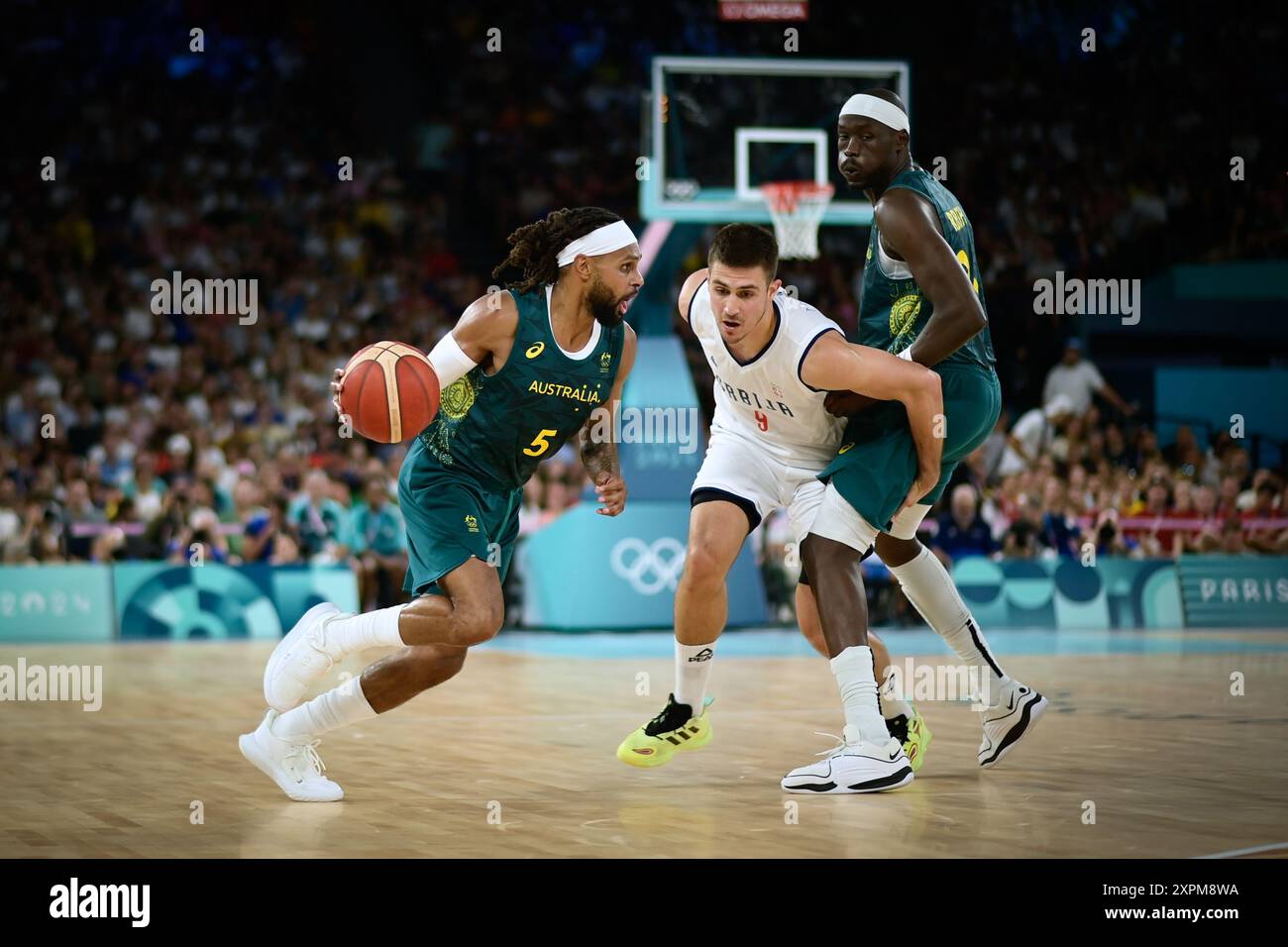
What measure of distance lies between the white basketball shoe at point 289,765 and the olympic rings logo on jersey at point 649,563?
8624 millimetres

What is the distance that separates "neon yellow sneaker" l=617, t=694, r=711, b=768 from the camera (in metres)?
6.22

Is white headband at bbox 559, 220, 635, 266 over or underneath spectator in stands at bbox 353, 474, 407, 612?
over

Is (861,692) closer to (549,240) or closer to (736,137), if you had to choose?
(549,240)

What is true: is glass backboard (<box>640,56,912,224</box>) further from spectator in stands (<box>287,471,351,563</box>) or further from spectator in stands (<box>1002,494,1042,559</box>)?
spectator in stands (<box>287,471,351,563</box>)

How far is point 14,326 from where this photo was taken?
18.6m

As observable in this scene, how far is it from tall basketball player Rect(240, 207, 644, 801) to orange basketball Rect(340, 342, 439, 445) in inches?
7.2

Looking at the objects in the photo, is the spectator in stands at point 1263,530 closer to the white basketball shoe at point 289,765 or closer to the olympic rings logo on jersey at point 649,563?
the olympic rings logo on jersey at point 649,563

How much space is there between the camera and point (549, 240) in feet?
20.1

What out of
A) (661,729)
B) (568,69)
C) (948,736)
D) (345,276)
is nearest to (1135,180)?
(568,69)

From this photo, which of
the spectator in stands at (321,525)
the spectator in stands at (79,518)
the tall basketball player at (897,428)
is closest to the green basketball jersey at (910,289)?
the tall basketball player at (897,428)

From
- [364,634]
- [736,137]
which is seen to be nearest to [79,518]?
[736,137]

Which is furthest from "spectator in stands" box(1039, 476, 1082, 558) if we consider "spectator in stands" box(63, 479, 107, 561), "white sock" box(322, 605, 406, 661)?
"white sock" box(322, 605, 406, 661)

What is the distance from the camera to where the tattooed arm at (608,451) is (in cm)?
632
